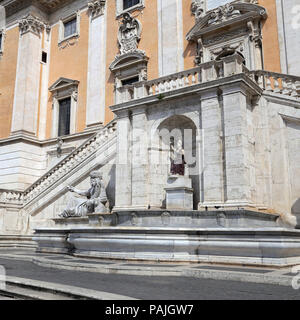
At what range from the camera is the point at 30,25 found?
958 inches

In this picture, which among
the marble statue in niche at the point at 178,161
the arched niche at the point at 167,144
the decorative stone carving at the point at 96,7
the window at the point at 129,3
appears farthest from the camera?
the decorative stone carving at the point at 96,7

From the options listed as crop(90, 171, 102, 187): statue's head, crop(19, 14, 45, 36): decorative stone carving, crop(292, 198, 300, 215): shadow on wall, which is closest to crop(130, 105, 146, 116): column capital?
crop(90, 171, 102, 187): statue's head

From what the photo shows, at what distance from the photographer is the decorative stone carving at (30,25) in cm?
2438

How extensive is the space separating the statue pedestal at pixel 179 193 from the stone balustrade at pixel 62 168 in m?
5.28

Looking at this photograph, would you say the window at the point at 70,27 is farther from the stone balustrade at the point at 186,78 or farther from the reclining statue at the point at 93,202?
the reclining statue at the point at 93,202

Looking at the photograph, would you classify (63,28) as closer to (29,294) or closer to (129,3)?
(129,3)

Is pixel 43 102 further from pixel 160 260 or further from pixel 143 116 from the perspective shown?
pixel 160 260

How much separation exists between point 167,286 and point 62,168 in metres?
12.4

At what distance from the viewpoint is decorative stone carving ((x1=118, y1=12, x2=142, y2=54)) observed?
805 inches

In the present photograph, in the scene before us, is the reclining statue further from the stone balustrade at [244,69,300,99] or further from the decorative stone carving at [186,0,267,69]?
the decorative stone carving at [186,0,267,69]

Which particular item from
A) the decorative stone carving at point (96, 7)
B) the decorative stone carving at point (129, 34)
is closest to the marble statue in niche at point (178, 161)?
the decorative stone carving at point (129, 34)

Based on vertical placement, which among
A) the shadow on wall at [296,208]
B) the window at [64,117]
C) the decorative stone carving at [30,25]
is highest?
the decorative stone carving at [30,25]

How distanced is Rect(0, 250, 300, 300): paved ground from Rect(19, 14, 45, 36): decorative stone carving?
70.1 feet

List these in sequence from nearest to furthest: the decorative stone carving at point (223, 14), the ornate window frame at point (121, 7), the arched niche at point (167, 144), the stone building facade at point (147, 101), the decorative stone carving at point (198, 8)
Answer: the stone building facade at point (147, 101)
the arched niche at point (167, 144)
the decorative stone carving at point (223, 14)
the decorative stone carving at point (198, 8)
the ornate window frame at point (121, 7)
